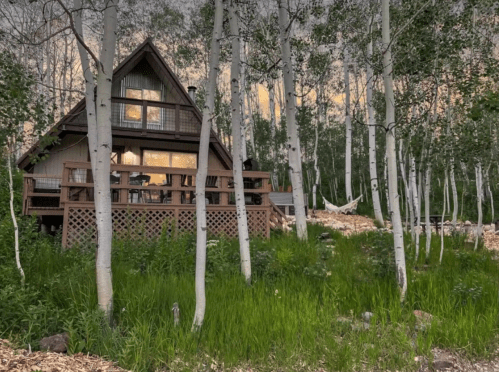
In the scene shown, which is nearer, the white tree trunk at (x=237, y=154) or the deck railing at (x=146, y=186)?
the white tree trunk at (x=237, y=154)

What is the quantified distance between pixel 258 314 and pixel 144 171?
6.33 m

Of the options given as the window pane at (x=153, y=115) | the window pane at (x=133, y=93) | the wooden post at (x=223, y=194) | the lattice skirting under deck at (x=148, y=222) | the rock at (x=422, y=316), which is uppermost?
the window pane at (x=133, y=93)

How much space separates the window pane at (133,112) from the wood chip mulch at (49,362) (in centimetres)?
A: 1114

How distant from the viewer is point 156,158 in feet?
48.5

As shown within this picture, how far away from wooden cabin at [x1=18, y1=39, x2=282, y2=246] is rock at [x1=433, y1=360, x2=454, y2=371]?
662 centimetres

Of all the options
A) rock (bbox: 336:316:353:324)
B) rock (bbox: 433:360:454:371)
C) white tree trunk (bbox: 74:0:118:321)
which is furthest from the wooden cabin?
rock (bbox: 433:360:454:371)

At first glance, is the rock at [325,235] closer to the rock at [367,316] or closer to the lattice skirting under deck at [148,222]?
the lattice skirting under deck at [148,222]

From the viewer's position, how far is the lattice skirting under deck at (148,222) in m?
8.69

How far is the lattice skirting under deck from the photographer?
869 cm

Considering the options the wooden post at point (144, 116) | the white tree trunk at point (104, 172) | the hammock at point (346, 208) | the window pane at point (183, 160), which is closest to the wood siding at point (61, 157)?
the wooden post at point (144, 116)

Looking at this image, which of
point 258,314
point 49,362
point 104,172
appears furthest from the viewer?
point 258,314

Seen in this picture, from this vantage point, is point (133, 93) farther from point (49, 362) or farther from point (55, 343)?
point (49, 362)

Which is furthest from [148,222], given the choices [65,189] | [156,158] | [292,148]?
[156,158]

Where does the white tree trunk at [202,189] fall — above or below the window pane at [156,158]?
below
